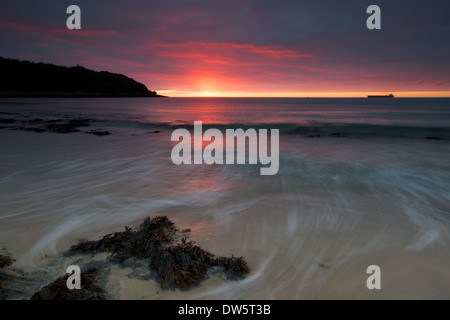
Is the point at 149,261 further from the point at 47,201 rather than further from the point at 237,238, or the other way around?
the point at 47,201

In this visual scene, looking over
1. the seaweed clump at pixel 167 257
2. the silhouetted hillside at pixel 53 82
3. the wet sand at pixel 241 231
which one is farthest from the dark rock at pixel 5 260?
the silhouetted hillside at pixel 53 82

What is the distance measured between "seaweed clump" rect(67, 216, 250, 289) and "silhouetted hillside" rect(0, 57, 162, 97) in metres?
107

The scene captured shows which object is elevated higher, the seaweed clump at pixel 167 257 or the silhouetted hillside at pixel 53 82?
the silhouetted hillside at pixel 53 82

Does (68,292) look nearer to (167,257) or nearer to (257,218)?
(167,257)

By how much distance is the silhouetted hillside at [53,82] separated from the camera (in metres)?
88.6

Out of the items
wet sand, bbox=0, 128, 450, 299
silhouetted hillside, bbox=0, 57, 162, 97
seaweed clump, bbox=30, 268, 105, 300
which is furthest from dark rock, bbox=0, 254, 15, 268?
silhouetted hillside, bbox=0, 57, 162, 97

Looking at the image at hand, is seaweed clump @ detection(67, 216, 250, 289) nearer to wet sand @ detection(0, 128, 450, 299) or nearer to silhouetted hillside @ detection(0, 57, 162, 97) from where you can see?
wet sand @ detection(0, 128, 450, 299)

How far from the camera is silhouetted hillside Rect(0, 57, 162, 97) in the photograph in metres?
88.6

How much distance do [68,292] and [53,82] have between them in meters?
131

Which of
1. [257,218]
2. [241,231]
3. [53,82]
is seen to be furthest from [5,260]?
[53,82]

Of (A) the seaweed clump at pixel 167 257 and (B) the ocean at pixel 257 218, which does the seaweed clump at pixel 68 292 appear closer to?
(B) the ocean at pixel 257 218

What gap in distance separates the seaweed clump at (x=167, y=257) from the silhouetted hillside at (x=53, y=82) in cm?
10654

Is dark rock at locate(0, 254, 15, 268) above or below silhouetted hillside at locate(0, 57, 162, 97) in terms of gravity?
below

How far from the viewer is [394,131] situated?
57.8 ft
